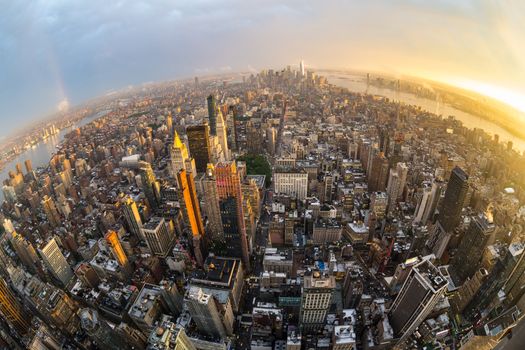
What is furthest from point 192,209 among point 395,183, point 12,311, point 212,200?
point 395,183

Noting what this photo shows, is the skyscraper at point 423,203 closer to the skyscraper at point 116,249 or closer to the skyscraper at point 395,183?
the skyscraper at point 395,183

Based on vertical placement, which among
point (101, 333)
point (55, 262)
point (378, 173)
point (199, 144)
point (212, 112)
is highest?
point (212, 112)

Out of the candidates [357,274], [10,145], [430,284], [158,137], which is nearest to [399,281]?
[357,274]

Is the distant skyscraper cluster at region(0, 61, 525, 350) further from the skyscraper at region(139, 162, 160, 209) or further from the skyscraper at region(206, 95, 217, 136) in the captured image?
the skyscraper at region(206, 95, 217, 136)

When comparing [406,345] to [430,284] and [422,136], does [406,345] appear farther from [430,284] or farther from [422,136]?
[422,136]

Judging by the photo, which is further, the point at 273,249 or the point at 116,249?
the point at 273,249

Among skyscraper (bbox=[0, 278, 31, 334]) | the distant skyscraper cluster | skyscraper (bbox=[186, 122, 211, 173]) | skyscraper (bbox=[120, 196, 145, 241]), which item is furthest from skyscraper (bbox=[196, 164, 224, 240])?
skyscraper (bbox=[0, 278, 31, 334])

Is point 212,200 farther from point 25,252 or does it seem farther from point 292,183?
point 25,252
